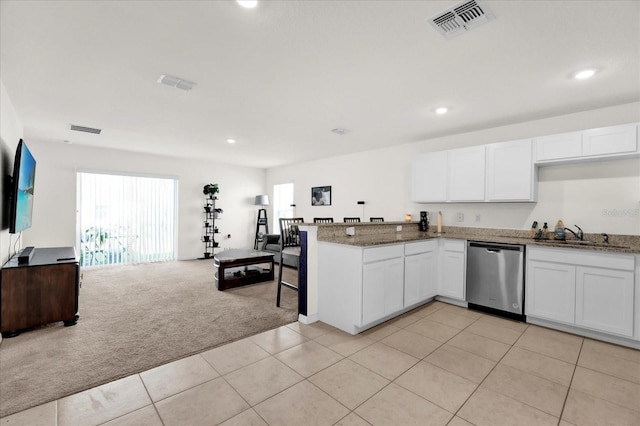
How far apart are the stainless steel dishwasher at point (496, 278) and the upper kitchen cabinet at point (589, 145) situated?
117 centimetres

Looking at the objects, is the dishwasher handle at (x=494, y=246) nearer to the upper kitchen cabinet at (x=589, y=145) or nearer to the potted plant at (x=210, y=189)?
the upper kitchen cabinet at (x=589, y=145)

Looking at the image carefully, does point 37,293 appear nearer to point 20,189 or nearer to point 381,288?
point 20,189

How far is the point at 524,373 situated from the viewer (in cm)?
224

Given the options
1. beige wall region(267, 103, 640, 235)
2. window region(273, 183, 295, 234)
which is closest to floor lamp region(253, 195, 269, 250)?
window region(273, 183, 295, 234)

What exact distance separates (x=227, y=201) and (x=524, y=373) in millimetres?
7185

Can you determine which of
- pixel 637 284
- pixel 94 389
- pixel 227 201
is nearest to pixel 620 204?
pixel 637 284

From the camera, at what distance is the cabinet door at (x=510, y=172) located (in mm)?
3561

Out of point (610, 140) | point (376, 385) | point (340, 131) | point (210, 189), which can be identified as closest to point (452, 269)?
point (610, 140)

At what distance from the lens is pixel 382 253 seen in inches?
120

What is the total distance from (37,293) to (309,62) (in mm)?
3582

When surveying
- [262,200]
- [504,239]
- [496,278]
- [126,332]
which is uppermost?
[262,200]

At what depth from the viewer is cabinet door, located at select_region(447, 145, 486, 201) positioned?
13.0 feet

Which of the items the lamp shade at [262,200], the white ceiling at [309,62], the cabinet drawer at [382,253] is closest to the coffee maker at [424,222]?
the white ceiling at [309,62]

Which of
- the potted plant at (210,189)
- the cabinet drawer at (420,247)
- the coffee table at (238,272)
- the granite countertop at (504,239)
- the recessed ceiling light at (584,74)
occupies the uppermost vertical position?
the recessed ceiling light at (584,74)
